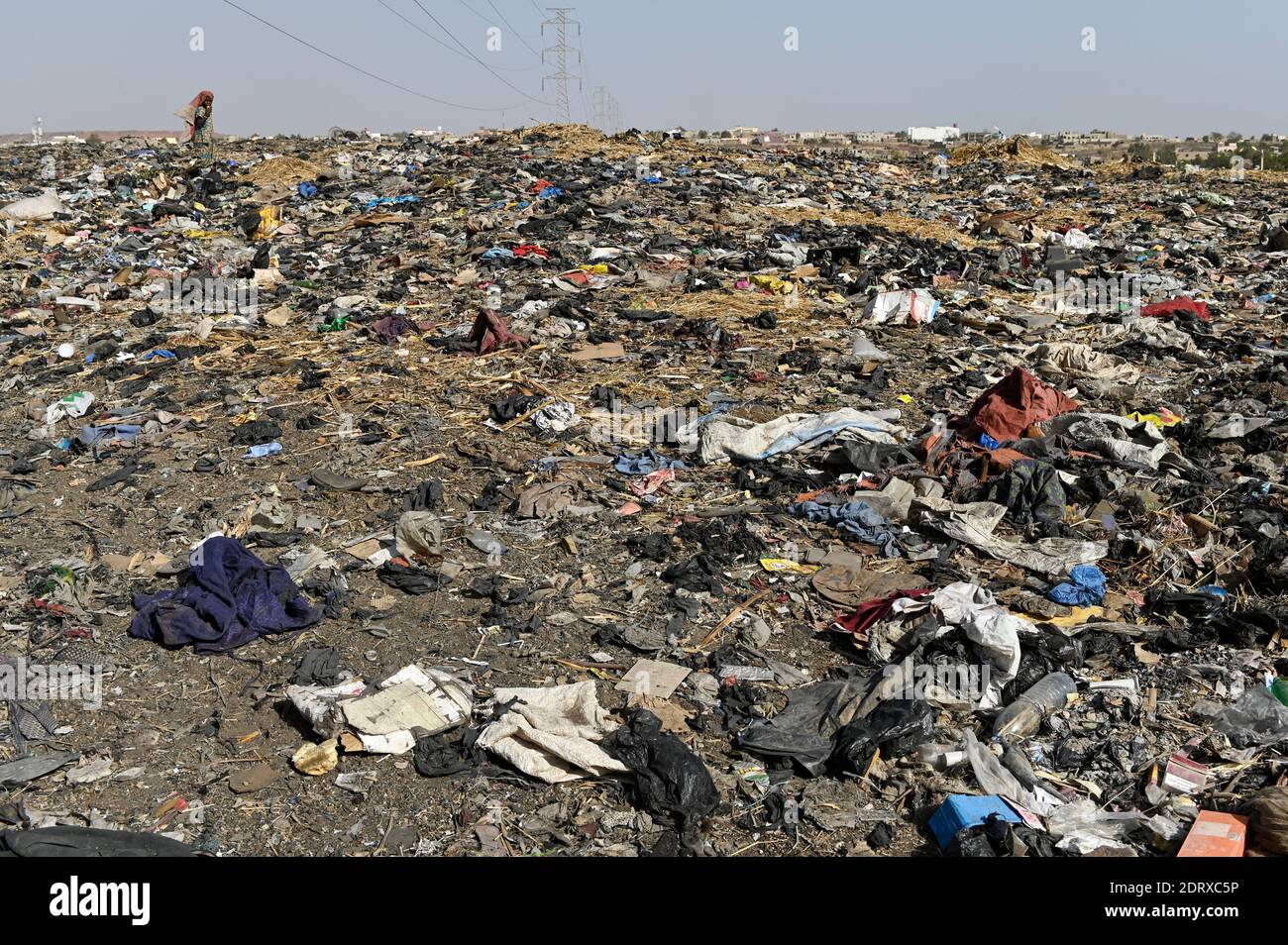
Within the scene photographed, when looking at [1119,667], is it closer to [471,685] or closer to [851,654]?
[851,654]

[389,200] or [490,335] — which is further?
[389,200]

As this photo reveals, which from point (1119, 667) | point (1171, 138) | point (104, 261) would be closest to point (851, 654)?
point (1119, 667)

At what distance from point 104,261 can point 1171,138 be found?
47474 millimetres

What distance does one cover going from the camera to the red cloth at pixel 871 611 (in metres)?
4.41

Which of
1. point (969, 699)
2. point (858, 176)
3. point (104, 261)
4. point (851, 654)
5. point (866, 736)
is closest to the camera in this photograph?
point (866, 736)

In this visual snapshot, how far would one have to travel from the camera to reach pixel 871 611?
4.45 meters

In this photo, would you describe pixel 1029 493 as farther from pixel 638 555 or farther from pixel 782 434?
pixel 638 555

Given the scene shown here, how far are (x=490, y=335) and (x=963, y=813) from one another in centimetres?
657

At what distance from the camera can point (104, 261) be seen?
11844mm

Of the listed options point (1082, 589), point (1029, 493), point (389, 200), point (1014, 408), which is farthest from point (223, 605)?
A: point (389, 200)

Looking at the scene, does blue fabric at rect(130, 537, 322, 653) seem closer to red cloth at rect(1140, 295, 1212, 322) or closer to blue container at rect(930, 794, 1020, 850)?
blue container at rect(930, 794, 1020, 850)

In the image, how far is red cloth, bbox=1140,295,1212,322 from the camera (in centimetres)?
962

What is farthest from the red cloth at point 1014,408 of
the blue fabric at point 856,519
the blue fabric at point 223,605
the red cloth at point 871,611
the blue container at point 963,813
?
the blue fabric at point 223,605

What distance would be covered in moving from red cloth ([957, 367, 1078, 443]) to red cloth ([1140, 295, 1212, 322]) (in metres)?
3.95
